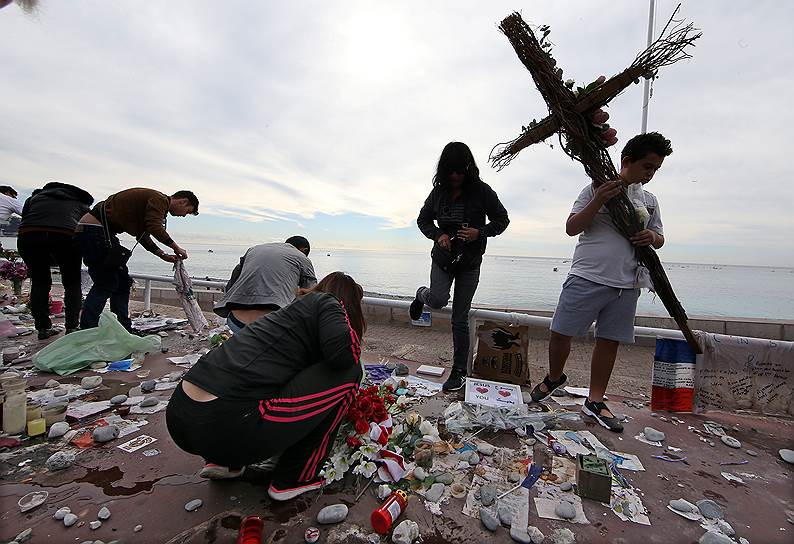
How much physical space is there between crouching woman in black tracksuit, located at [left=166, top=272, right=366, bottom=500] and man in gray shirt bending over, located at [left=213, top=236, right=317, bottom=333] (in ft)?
3.62

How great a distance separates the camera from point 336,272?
177 centimetres

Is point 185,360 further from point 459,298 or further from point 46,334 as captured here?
point 459,298

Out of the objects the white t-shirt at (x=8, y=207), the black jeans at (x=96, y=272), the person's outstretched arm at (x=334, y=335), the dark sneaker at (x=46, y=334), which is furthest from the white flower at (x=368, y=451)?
the white t-shirt at (x=8, y=207)

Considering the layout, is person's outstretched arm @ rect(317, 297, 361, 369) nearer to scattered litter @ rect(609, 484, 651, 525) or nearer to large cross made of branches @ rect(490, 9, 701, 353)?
scattered litter @ rect(609, 484, 651, 525)

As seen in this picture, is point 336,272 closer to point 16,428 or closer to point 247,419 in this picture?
point 247,419

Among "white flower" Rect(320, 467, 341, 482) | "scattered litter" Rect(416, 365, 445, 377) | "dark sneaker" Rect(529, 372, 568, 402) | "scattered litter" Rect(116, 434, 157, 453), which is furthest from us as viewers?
"scattered litter" Rect(416, 365, 445, 377)

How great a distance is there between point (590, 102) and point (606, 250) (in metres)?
1.00

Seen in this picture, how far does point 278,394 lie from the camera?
55.9 inches

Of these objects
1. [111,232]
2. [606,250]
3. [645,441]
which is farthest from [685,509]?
[111,232]

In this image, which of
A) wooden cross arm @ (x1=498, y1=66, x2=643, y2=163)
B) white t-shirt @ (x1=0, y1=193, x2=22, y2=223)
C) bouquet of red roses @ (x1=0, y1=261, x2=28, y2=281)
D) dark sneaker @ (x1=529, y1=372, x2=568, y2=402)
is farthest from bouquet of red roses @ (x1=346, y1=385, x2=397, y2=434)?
bouquet of red roses @ (x1=0, y1=261, x2=28, y2=281)

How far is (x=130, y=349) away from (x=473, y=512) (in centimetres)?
340

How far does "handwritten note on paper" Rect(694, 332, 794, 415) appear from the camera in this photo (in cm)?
245

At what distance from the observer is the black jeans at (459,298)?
9.25 ft

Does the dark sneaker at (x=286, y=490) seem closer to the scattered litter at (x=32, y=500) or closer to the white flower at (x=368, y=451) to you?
the white flower at (x=368, y=451)
